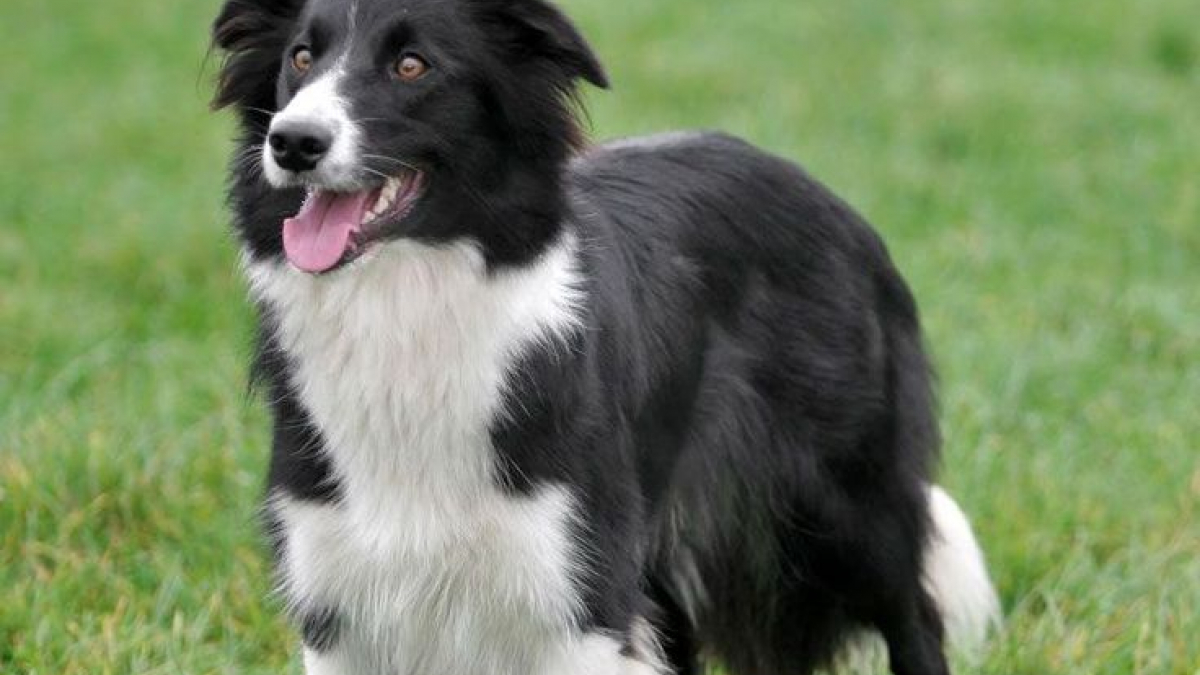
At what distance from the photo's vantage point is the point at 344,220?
3.32 m

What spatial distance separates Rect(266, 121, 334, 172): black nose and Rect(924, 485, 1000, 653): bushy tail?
6.04 feet

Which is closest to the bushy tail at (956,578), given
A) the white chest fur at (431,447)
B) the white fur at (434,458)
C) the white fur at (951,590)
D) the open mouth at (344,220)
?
the white fur at (951,590)

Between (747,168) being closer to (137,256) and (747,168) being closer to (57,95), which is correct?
(137,256)

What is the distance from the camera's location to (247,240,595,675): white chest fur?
3414 mm

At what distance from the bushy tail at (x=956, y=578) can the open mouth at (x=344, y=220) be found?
164 cm

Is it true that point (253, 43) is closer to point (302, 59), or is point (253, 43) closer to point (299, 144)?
point (302, 59)

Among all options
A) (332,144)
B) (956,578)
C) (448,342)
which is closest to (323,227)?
(332,144)

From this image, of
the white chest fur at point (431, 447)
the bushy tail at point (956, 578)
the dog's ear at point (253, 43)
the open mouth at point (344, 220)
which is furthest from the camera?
the bushy tail at point (956, 578)

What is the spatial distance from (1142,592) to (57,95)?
7.32 meters

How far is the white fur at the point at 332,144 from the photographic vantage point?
3.19 m

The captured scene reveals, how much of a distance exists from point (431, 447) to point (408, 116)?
561 mm

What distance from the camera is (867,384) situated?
14.2 feet

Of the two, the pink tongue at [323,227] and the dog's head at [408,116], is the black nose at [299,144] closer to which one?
the dog's head at [408,116]

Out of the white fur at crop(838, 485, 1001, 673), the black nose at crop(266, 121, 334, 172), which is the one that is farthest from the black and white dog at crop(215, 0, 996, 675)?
the white fur at crop(838, 485, 1001, 673)
